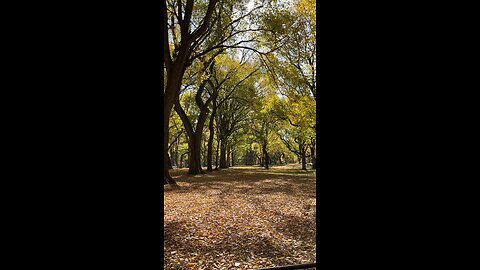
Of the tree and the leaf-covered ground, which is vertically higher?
the tree

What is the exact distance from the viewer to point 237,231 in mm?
4867

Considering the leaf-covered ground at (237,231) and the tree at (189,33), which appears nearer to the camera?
the leaf-covered ground at (237,231)

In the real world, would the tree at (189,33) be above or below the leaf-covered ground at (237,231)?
above

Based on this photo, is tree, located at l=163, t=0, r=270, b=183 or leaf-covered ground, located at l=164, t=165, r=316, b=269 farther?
tree, located at l=163, t=0, r=270, b=183

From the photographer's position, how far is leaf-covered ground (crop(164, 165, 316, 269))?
3.55 metres

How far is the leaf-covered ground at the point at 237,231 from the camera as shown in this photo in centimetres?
355
